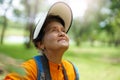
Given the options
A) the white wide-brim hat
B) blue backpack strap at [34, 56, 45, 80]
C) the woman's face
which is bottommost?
blue backpack strap at [34, 56, 45, 80]

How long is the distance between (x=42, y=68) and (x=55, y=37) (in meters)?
0.18

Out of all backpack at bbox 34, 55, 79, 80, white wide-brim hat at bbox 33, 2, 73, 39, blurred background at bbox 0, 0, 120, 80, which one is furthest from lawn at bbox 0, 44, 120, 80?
backpack at bbox 34, 55, 79, 80

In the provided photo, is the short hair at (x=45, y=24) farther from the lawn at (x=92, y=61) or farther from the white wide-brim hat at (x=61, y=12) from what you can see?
the lawn at (x=92, y=61)

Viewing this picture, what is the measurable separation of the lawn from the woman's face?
5.00m

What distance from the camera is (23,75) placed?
99cm

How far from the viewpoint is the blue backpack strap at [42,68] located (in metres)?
1.82

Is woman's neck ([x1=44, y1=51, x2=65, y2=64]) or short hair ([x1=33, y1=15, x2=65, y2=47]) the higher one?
short hair ([x1=33, y1=15, x2=65, y2=47])

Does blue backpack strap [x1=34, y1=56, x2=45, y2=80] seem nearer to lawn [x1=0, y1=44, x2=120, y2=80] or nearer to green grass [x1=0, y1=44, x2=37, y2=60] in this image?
green grass [x1=0, y1=44, x2=37, y2=60]

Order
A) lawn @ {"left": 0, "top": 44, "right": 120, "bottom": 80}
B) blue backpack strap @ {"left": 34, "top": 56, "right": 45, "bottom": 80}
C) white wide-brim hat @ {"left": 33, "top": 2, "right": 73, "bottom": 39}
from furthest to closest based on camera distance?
1. lawn @ {"left": 0, "top": 44, "right": 120, "bottom": 80}
2. white wide-brim hat @ {"left": 33, "top": 2, "right": 73, "bottom": 39}
3. blue backpack strap @ {"left": 34, "top": 56, "right": 45, "bottom": 80}

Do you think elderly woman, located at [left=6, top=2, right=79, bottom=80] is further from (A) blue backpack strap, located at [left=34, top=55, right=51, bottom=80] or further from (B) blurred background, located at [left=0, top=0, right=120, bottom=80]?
(B) blurred background, located at [left=0, top=0, right=120, bottom=80]

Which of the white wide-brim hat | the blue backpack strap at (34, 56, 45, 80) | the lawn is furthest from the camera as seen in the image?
the lawn

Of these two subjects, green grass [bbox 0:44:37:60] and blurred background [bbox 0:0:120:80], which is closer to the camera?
green grass [bbox 0:44:37:60]

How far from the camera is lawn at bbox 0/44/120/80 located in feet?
26.9

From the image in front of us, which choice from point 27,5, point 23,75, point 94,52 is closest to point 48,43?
point 23,75
